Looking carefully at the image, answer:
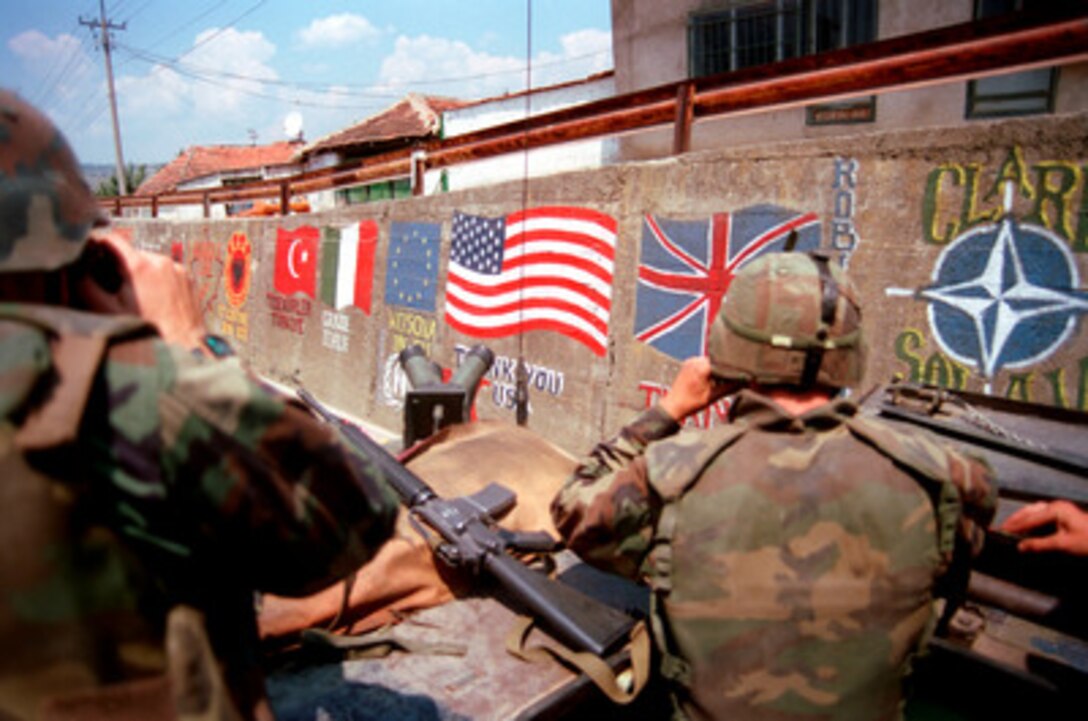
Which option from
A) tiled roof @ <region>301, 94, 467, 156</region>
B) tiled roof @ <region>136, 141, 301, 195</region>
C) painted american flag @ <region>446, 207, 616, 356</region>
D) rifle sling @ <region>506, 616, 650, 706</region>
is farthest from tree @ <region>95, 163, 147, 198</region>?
rifle sling @ <region>506, 616, 650, 706</region>

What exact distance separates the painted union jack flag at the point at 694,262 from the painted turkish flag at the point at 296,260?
491 cm

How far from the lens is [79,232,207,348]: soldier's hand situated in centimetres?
109

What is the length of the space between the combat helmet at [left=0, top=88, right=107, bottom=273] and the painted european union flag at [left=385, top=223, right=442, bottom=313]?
5.13 metres

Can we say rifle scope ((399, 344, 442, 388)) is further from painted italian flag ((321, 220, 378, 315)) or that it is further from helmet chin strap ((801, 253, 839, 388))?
painted italian flag ((321, 220, 378, 315))

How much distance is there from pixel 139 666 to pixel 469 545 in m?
1.19

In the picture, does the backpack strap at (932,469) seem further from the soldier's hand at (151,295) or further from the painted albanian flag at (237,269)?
the painted albanian flag at (237,269)

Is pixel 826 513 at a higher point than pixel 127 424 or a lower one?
lower

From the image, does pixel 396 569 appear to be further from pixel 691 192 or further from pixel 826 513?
pixel 691 192

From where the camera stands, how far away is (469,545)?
6.77ft

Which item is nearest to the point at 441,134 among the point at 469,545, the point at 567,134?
the point at 567,134

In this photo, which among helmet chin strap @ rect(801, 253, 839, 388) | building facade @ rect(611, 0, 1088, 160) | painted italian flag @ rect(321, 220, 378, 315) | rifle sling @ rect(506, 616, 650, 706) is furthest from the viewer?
painted italian flag @ rect(321, 220, 378, 315)

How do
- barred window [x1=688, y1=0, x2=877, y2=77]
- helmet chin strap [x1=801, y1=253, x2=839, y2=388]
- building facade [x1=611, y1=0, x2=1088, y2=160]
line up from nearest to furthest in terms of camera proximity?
1. helmet chin strap [x1=801, y1=253, x2=839, y2=388]
2. building facade [x1=611, y1=0, x2=1088, y2=160]
3. barred window [x1=688, y1=0, x2=877, y2=77]

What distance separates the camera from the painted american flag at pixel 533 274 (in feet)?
15.5

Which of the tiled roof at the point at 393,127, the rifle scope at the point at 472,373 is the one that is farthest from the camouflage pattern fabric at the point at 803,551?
the tiled roof at the point at 393,127
